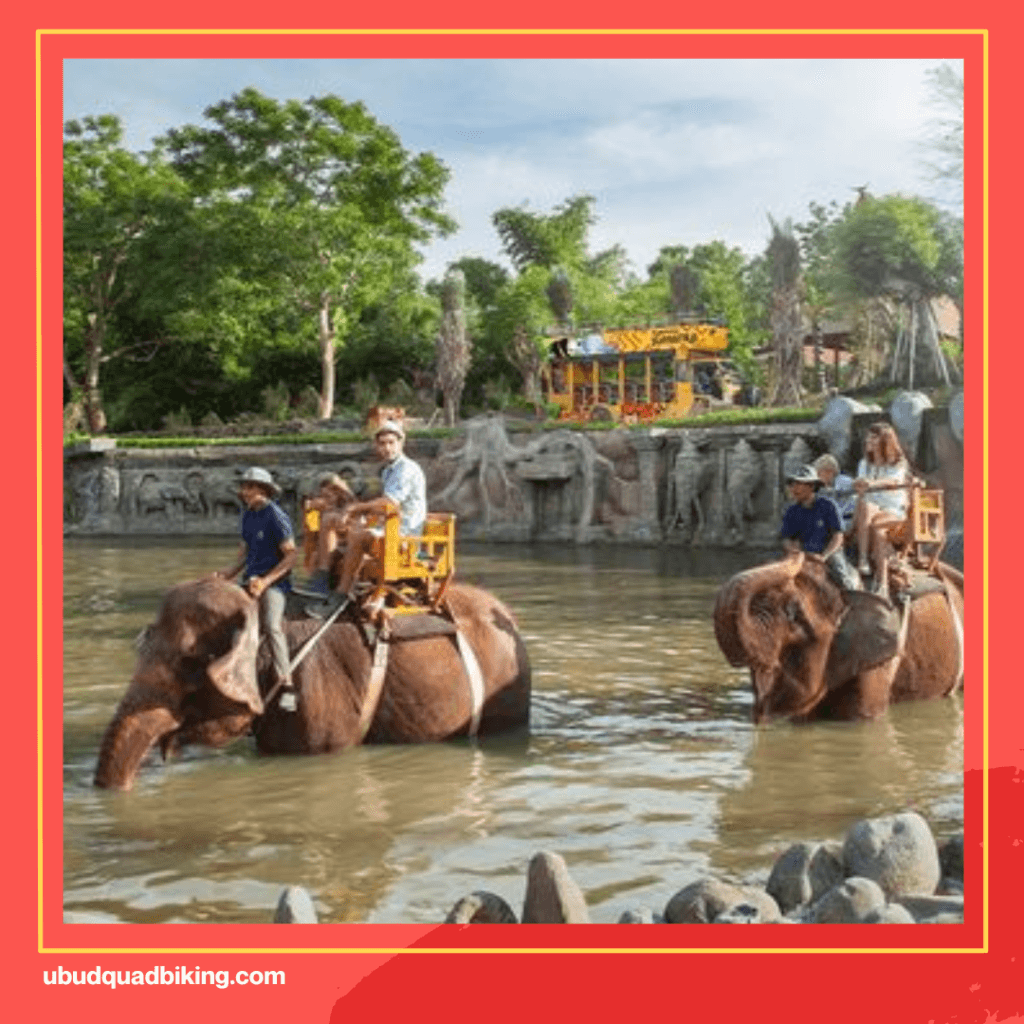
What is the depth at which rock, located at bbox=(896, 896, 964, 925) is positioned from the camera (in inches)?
194

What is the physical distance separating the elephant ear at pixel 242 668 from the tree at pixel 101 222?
35832mm

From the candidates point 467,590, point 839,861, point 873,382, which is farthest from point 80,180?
point 839,861

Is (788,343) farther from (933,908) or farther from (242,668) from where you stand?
(933,908)

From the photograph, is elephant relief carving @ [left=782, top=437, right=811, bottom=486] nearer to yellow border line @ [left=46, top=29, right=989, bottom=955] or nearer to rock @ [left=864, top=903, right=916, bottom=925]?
yellow border line @ [left=46, top=29, right=989, bottom=955]

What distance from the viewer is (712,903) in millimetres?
5285

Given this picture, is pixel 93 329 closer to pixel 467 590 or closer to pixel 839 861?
pixel 467 590

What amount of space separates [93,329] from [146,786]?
3902 cm

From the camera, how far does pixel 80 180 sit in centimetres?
4325

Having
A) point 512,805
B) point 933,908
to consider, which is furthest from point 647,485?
point 933,908

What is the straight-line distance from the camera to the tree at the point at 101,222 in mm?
42531

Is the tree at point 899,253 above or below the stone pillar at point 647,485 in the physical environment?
above

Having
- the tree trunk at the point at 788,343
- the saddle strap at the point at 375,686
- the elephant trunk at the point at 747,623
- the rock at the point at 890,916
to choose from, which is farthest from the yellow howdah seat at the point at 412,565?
the tree trunk at the point at 788,343

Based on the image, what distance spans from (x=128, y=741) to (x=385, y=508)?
1941mm

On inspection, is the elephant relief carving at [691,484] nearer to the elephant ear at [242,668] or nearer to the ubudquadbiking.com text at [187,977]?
the elephant ear at [242,668]
